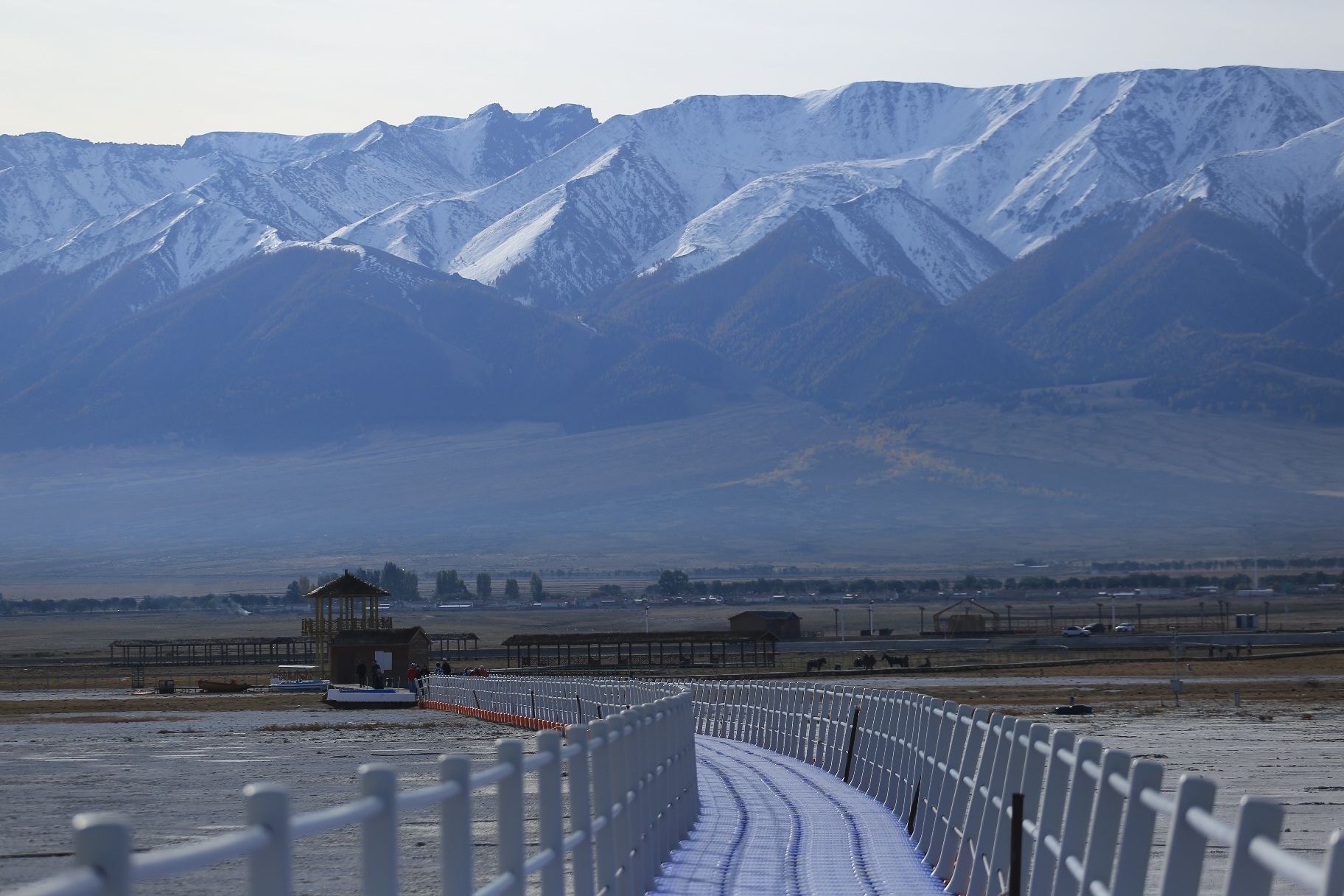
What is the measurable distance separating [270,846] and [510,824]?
3.58m

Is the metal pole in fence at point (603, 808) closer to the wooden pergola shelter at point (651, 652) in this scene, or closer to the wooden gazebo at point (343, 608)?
the wooden gazebo at point (343, 608)

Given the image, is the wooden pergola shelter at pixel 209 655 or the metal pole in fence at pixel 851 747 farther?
the wooden pergola shelter at pixel 209 655

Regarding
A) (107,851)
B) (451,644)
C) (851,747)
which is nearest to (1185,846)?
(107,851)

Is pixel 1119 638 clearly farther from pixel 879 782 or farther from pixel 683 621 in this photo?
pixel 879 782

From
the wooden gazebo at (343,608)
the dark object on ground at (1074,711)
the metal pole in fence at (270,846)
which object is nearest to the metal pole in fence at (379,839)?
the metal pole in fence at (270,846)

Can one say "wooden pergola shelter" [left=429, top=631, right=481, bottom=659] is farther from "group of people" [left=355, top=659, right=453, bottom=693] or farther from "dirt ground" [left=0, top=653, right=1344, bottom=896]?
"group of people" [left=355, top=659, right=453, bottom=693]

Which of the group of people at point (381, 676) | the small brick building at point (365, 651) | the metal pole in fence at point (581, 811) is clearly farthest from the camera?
the small brick building at point (365, 651)

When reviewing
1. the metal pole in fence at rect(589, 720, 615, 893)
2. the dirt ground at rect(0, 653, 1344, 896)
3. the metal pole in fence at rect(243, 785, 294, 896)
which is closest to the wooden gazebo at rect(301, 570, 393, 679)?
the dirt ground at rect(0, 653, 1344, 896)

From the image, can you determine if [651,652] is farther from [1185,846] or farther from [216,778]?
[1185,846]

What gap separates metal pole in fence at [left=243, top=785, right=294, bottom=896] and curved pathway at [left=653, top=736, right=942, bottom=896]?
10.3m

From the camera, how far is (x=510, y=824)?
359 inches

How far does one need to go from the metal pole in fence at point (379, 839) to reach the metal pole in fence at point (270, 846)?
97 cm

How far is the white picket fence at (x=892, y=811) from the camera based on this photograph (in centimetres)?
559

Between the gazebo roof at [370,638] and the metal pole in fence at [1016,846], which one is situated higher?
the gazebo roof at [370,638]
